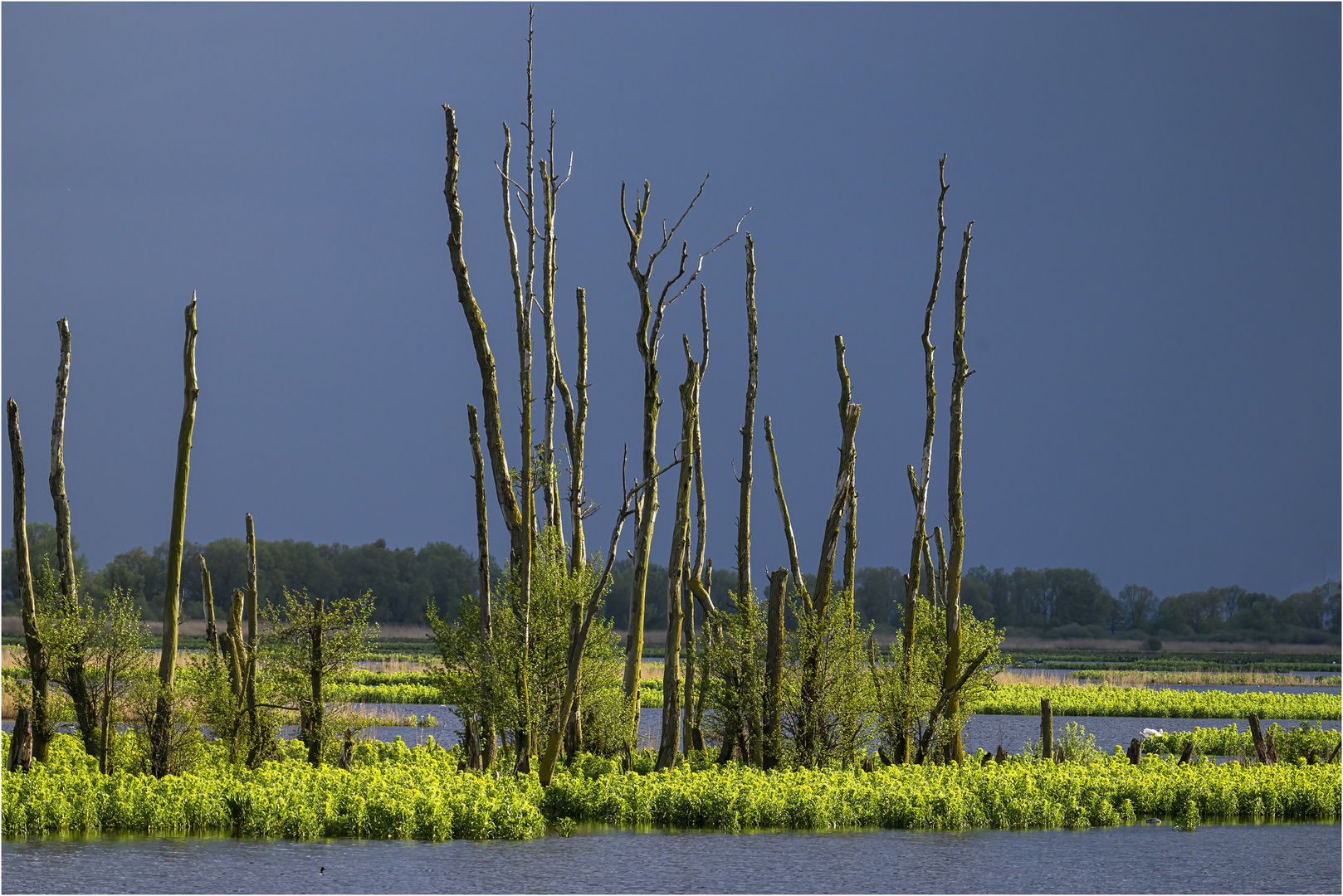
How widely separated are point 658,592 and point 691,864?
83.2m

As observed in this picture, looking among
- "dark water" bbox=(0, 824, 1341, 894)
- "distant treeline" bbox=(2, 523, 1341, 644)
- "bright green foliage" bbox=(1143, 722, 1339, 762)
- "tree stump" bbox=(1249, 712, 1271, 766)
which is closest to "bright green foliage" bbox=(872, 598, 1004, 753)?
"dark water" bbox=(0, 824, 1341, 894)

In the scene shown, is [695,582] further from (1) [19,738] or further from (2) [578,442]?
(1) [19,738]

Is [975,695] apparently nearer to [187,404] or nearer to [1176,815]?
[1176,815]

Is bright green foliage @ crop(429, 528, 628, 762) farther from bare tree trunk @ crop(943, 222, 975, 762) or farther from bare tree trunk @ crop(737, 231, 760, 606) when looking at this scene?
bare tree trunk @ crop(943, 222, 975, 762)

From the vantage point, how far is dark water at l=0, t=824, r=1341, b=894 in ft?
44.0

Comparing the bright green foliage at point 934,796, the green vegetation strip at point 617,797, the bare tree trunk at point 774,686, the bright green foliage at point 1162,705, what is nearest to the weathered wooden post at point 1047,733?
the green vegetation strip at point 617,797

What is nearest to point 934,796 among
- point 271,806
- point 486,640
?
point 486,640

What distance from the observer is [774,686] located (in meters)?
20.1

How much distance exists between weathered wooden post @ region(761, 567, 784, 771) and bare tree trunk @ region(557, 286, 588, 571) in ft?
11.4

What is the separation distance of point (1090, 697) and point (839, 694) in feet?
86.7

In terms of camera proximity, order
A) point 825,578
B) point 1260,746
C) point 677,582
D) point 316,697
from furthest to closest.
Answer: point 1260,746
point 825,578
point 677,582
point 316,697

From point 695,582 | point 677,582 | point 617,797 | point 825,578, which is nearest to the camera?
point 617,797

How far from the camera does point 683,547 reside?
2081 cm

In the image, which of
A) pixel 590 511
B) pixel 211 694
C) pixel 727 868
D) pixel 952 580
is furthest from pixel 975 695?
pixel 211 694
